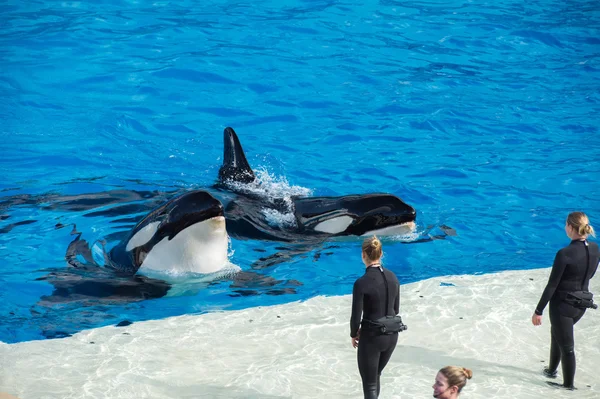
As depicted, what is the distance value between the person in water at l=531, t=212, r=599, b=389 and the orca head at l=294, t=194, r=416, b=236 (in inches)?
106

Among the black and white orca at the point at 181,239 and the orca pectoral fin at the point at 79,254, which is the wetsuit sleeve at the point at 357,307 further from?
the orca pectoral fin at the point at 79,254

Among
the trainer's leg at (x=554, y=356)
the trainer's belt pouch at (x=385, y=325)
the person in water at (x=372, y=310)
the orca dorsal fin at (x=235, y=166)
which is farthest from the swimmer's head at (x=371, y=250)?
the orca dorsal fin at (x=235, y=166)

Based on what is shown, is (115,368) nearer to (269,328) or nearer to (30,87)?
(269,328)

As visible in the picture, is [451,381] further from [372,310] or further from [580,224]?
[580,224]

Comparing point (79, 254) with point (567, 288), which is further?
point (79, 254)

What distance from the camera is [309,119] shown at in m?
13.8

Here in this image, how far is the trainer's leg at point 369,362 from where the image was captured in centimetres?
531

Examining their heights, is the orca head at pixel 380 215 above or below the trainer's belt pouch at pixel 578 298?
below

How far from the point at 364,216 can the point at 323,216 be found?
507 millimetres

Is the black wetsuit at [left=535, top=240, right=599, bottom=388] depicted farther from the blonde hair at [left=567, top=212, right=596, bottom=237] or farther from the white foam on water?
the white foam on water

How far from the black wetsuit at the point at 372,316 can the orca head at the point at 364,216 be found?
10.2 feet

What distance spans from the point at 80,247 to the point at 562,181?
6842 mm

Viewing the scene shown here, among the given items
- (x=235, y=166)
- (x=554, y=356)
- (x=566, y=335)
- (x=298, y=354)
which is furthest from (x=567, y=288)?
(x=235, y=166)

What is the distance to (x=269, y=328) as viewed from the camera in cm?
707
